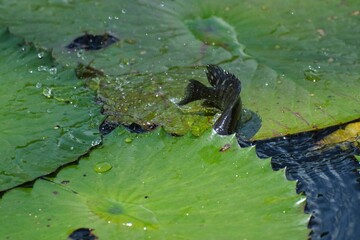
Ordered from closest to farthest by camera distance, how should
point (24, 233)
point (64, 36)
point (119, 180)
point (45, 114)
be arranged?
point (24, 233) → point (119, 180) → point (45, 114) → point (64, 36)

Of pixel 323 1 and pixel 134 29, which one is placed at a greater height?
pixel 323 1

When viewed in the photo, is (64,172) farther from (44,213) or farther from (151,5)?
(151,5)

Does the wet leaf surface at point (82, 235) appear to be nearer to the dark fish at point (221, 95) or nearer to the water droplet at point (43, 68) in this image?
the dark fish at point (221, 95)

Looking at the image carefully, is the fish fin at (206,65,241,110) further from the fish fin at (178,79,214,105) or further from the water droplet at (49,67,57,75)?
the water droplet at (49,67,57,75)

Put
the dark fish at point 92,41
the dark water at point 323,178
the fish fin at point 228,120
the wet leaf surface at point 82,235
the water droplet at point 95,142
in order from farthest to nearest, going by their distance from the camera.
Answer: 1. the dark fish at point 92,41
2. the fish fin at point 228,120
3. the water droplet at point 95,142
4. the dark water at point 323,178
5. the wet leaf surface at point 82,235

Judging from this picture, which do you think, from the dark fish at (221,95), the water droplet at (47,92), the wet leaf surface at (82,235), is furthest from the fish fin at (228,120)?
the wet leaf surface at (82,235)

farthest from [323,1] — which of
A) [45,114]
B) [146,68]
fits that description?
[45,114]

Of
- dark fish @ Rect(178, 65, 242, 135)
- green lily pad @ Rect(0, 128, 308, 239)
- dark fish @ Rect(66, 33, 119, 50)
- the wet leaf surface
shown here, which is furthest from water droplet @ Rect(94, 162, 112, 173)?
dark fish @ Rect(66, 33, 119, 50)
